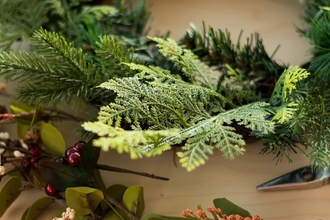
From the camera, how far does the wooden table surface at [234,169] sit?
1.59 ft

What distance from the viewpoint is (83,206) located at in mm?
434

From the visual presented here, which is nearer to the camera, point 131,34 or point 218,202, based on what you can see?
point 218,202

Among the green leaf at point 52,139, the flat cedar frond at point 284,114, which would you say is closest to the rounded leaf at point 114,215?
the green leaf at point 52,139

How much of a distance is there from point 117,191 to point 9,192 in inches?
6.0

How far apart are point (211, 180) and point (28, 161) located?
0.27 m

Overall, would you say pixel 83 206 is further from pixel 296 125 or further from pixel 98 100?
pixel 296 125

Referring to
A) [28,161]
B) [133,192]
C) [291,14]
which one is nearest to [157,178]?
[133,192]

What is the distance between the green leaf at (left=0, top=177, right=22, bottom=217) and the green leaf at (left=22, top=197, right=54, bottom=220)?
28 mm

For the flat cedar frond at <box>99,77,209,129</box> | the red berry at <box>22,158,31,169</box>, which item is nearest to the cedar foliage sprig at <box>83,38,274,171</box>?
the flat cedar frond at <box>99,77,209,129</box>

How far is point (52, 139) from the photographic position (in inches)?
19.9

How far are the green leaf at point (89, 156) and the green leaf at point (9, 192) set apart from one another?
0.11 m

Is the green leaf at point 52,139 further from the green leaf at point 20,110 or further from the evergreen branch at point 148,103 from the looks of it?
the evergreen branch at point 148,103

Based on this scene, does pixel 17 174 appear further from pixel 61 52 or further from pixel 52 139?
pixel 61 52

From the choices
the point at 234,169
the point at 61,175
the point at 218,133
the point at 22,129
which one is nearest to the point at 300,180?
the point at 234,169
